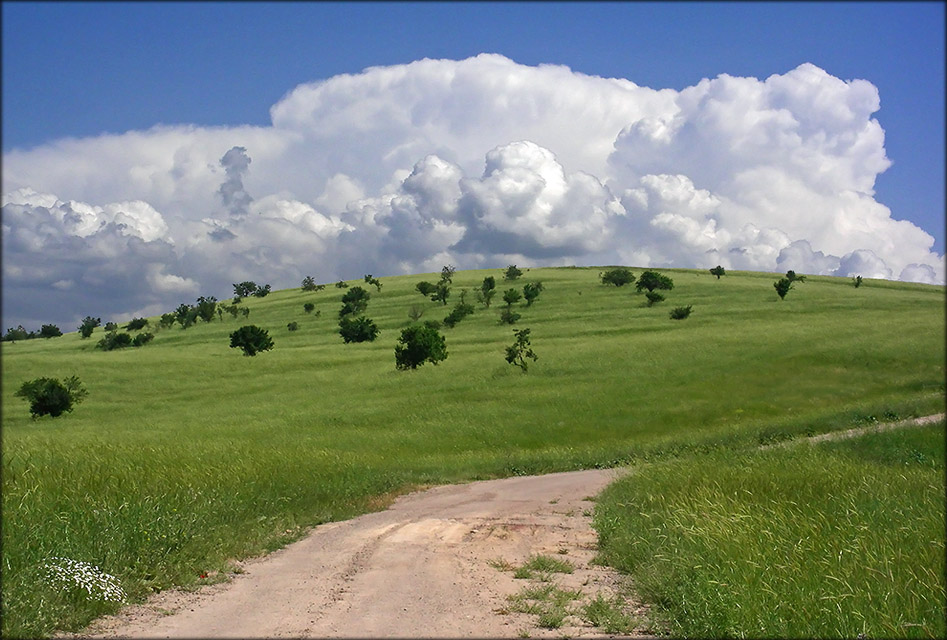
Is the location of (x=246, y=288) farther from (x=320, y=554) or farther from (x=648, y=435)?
(x=320, y=554)

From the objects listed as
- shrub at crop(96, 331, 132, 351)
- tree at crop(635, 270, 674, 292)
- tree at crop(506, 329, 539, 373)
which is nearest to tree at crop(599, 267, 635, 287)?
tree at crop(635, 270, 674, 292)

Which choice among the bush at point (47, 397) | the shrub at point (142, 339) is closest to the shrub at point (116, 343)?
the shrub at point (142, 339)

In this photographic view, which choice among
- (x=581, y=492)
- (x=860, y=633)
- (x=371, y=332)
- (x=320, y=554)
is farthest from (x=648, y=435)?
(x=371, y=332)

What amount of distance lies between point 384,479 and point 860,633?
53.5 ft

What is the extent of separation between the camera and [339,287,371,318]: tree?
289 ft

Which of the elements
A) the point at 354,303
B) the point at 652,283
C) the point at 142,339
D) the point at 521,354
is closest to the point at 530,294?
the point at 652,283

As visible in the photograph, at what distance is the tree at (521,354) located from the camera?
52.1 metres

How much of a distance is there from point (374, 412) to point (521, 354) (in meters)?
16.7

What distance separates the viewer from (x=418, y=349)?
55.1 meters

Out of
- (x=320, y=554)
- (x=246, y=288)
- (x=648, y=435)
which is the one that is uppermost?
(x=246, y=288)

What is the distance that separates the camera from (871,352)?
50.7 meters

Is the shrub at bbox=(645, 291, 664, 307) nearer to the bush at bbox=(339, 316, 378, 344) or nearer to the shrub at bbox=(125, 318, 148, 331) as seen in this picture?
the bush at bbox=(339, 316, 378, 344)

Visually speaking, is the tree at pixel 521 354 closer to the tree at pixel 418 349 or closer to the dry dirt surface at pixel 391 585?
the tree at pixel 418 349

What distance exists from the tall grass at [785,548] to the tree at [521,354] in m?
34.0
